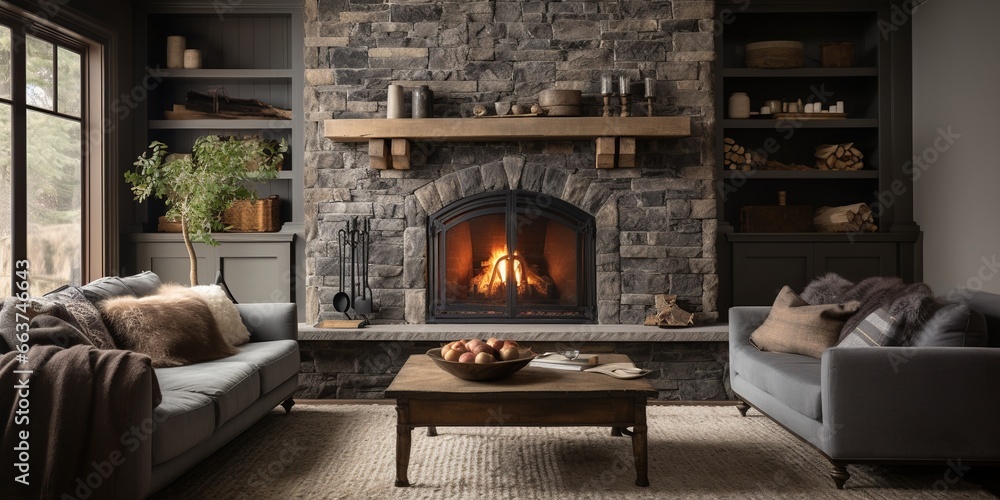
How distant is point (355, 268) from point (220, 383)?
75.8 inches

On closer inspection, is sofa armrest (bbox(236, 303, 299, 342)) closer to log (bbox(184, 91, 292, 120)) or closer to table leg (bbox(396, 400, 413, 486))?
table leg (bbox(396, 400, 413, 486))

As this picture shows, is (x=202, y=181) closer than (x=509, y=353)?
No

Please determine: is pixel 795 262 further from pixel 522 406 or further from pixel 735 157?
pixel 522 406

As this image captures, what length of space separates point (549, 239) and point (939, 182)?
8.44 feet

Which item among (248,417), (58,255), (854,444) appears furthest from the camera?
(58,255)

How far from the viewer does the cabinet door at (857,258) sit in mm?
5137

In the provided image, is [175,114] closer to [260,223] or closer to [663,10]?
[260,223]

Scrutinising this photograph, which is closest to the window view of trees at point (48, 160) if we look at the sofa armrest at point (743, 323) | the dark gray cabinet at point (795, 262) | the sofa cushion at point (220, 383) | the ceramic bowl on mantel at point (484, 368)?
the sofa cushion at point (220, 383)

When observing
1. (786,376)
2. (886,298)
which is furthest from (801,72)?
(786,376)

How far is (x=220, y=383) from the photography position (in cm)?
295

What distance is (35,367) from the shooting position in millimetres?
2312

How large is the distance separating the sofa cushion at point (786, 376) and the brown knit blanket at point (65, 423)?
238 cm

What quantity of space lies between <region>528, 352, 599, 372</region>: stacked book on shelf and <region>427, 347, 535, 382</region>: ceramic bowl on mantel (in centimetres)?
30

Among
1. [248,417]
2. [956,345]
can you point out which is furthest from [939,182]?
[248,417]
